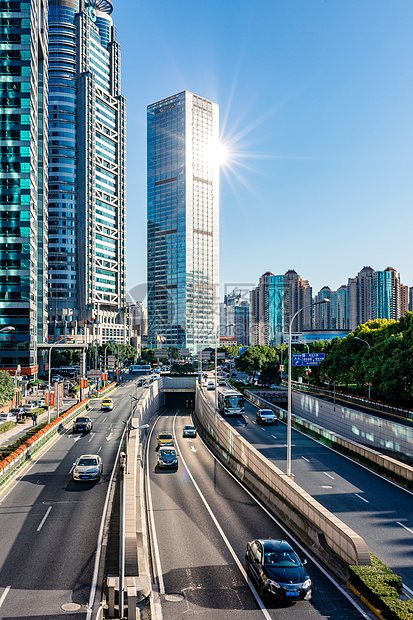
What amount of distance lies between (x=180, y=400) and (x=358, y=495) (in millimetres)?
89183

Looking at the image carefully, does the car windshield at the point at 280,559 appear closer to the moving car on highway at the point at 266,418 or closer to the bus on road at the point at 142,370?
the moving car on highway at the point at 266,418

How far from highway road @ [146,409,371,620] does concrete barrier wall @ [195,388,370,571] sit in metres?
0.63

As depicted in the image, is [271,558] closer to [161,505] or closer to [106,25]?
[161,505]

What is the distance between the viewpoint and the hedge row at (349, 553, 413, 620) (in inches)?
558

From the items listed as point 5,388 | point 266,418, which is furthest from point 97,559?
point 5,388

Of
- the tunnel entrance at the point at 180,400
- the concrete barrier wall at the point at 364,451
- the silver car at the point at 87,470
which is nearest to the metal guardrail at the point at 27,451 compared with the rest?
the silver car at the point at 87,470

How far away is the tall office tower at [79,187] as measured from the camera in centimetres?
16975

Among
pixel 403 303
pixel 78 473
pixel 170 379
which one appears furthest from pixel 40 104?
pixel 403 303

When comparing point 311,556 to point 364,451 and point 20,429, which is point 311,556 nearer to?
point 364,451

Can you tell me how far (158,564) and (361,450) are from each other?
990 inches

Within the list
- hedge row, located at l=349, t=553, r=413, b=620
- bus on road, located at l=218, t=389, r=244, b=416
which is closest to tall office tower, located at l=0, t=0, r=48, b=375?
bus on road, located at l=218, t=389, r=244, b=416

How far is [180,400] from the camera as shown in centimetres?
11731

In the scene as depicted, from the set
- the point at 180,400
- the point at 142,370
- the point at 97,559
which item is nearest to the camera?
the point at 97,559

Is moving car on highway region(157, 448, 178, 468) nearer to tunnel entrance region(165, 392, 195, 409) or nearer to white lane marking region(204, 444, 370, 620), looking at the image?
white lane marking region(204, 444, 370, 620)
